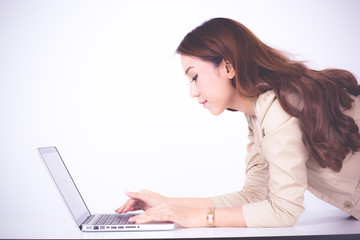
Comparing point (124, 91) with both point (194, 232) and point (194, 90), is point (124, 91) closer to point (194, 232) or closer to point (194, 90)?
point (194, 90)

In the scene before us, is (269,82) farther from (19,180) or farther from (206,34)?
(19,180)

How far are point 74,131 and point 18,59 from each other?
89 cm

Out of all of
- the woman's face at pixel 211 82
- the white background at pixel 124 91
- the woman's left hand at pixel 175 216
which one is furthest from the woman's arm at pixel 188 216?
the white background at pixel 124 91

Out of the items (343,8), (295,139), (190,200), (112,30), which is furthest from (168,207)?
(343,8)

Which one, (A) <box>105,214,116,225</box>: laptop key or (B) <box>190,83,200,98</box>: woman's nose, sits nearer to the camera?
(A) <box>105,214,116,225</box>: laptop key

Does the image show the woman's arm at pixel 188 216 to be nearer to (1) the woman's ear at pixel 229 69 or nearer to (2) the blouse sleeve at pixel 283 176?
(2) the blouse sleeve at pixel 283 176

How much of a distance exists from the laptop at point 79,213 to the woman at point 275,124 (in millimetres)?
37

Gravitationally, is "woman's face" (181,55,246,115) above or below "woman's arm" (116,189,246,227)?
above

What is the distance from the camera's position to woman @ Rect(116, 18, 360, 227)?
4.69 ft

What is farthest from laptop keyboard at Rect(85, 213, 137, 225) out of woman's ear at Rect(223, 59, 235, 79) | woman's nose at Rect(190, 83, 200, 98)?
woman's ear at Rect(223, 59, 235, 79)

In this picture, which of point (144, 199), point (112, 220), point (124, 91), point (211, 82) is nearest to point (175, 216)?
point (112, 220)

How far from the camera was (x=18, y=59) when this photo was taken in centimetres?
400

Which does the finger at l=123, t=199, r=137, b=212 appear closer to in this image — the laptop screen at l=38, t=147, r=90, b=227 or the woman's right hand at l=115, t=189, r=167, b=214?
the woman's right hand at l=115, t=189, r=167, b=214

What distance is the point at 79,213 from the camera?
1.49 m
